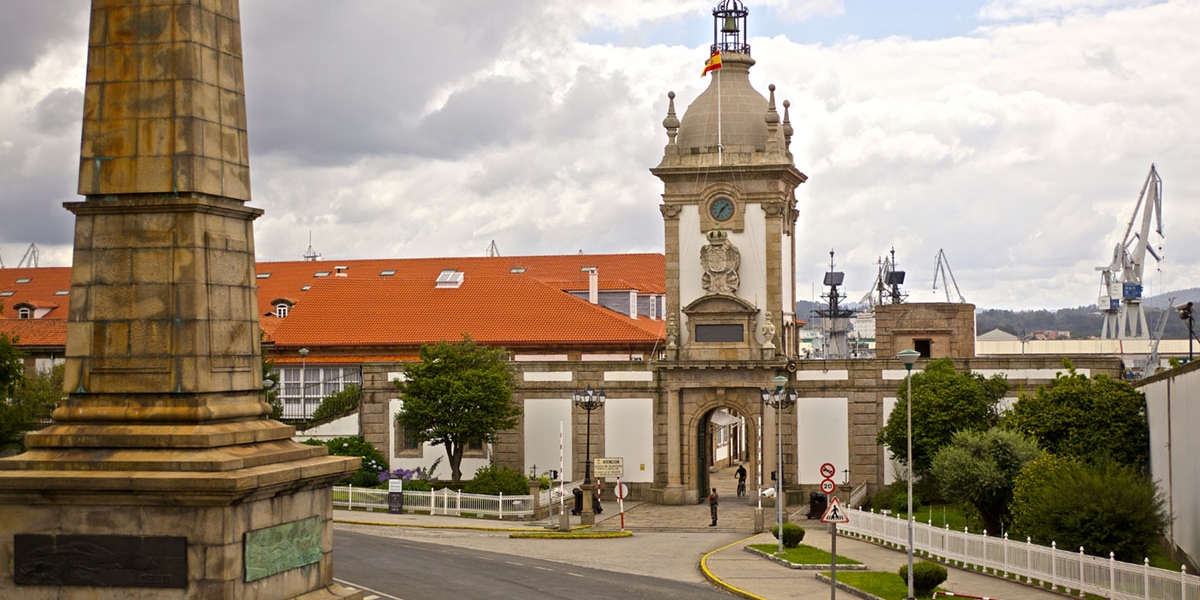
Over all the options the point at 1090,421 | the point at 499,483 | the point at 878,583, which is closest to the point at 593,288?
the point at 499,483

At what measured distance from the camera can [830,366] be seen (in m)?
57.6

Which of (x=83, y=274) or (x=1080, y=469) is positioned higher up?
(x=83, y=274)

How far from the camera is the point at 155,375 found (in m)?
18.3

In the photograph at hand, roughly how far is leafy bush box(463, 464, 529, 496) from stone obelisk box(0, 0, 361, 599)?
109 ft

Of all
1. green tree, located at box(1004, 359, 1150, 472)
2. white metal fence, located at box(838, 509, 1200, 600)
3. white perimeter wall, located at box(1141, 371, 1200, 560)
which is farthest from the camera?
green tree, located at box(1004, 359, 1150, 472)

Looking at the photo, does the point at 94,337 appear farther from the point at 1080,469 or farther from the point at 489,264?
the point at 489,264

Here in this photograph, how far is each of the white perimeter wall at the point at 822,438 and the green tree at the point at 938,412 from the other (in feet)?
13.6

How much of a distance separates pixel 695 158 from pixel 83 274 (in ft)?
136

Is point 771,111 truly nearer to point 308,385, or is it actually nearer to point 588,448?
point 588,448

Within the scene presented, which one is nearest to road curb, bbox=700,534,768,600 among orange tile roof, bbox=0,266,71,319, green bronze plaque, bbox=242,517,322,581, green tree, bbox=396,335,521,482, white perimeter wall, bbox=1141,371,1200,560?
white perimeter wall, bbox=1141,371,1200,560

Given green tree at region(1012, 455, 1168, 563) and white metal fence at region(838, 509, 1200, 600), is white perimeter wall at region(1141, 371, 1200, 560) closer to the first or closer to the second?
green tree at region(1012, 455, 1168, 563)

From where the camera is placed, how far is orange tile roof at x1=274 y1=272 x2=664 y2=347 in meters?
65.5

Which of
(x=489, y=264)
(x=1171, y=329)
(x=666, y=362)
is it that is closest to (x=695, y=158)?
(x=666, y=362)

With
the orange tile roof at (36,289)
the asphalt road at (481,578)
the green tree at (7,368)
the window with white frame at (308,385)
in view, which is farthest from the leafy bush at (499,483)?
the orange tile roof at (36,289)
